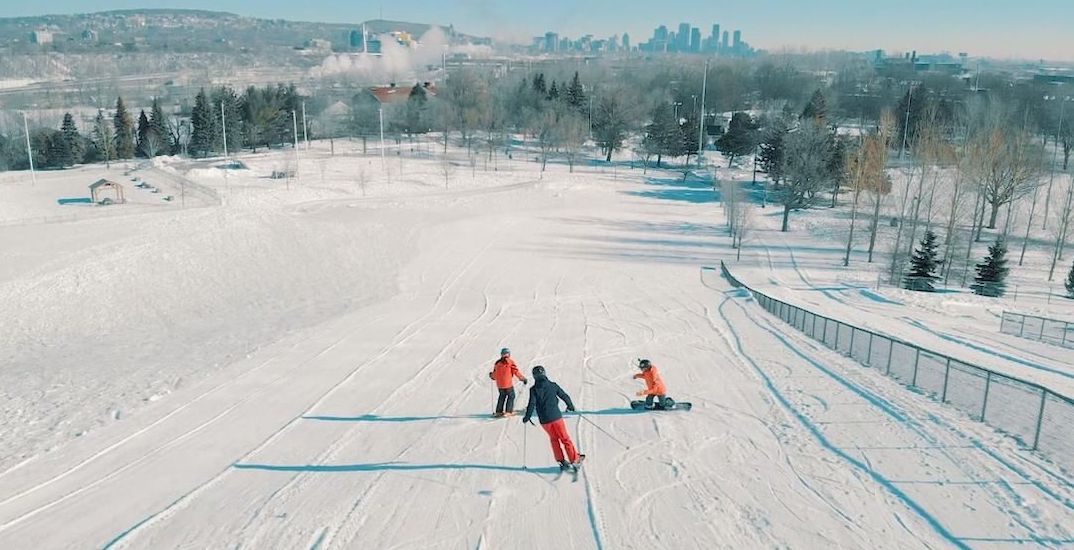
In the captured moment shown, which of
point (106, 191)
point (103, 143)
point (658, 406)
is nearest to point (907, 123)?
point (658, 406)

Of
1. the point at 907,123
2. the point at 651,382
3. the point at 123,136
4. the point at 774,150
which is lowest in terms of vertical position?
the point at 651,382

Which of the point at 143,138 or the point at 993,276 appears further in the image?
the point at 143,138

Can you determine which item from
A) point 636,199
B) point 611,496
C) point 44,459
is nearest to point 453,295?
point 44,459

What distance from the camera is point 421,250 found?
1336 inches

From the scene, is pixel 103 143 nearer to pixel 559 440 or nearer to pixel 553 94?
pixel 553 94

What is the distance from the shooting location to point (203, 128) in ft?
226

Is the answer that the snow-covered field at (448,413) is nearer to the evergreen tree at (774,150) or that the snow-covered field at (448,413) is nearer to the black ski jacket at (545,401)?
the black ski jacket at (545,401)

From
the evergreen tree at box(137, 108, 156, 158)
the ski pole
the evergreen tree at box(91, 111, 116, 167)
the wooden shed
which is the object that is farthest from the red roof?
the ski pole

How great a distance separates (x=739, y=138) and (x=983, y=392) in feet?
191

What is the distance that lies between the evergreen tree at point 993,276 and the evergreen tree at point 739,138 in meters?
36.2

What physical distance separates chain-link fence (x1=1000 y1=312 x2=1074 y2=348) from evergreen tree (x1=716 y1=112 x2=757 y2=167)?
4556cm

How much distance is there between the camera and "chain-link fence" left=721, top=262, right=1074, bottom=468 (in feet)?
31.8

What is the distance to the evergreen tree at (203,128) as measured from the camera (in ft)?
226

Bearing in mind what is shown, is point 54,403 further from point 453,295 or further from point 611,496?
point 453,295
